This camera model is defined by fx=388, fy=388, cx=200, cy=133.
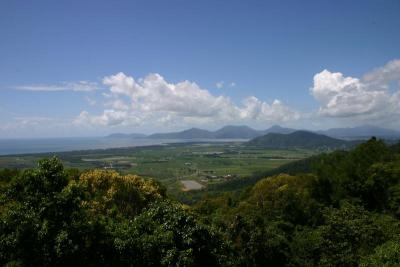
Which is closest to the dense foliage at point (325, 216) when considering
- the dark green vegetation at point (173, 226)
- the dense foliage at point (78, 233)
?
→ the dark green vegetation at point (173, 226)

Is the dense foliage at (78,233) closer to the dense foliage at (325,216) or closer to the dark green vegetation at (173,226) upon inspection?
the dark green vegetation at (173,226)

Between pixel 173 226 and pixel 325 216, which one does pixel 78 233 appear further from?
pixel 325 216

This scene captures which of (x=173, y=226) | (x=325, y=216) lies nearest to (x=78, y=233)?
(x=173, y=226)

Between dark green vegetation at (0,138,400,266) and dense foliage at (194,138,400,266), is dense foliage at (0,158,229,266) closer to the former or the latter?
dark green vegetation at (0,138,400,266)

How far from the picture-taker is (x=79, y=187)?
16.8m

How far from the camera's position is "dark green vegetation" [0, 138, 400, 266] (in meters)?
15.8

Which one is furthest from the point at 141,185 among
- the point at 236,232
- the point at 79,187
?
the point at 79,187

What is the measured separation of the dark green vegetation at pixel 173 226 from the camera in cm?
1584

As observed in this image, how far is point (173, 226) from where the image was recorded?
17906mm

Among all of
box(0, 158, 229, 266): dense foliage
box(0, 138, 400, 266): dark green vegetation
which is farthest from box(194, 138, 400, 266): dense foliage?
box(0, 158, 229, 266): dense foliage

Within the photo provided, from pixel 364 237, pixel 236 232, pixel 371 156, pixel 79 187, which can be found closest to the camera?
pixel 79 187

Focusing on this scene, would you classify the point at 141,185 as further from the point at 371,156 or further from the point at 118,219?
the point at 371,156

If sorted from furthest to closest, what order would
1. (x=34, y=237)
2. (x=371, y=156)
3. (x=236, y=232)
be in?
(x=371, y=156), (x=236, y=232), (x=34, y=237)

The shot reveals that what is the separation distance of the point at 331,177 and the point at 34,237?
99.6 ft
